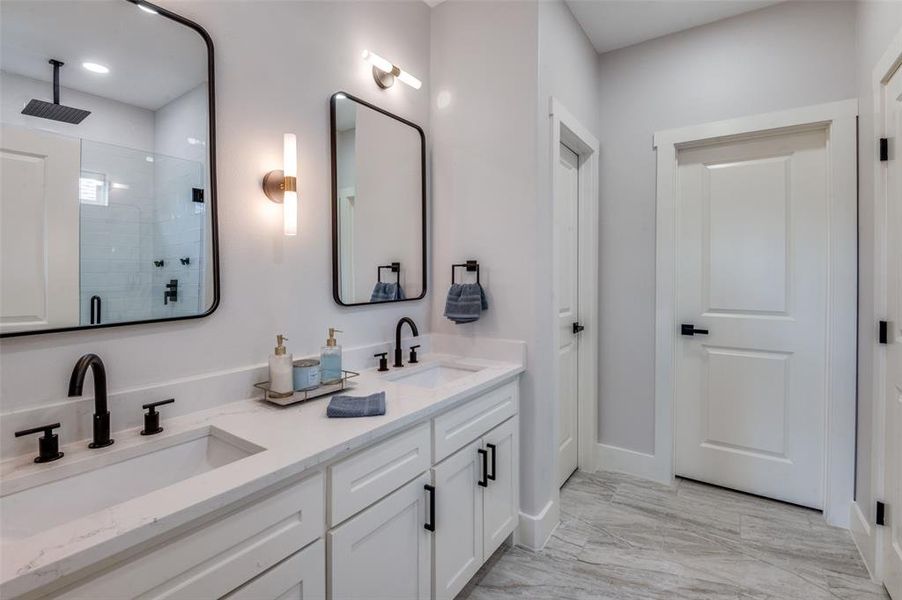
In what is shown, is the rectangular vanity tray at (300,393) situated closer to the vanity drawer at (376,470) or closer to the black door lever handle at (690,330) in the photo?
the vanity drawer at (376,470)

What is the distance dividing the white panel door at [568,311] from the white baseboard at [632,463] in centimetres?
19

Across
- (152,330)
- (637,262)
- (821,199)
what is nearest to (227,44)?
(152,330)

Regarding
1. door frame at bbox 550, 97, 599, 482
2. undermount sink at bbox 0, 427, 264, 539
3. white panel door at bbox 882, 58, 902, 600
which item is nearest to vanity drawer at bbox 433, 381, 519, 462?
undermount sink at bbox 0, 427, 264, 539

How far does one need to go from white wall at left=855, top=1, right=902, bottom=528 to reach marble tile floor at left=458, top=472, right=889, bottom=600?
0.90ft

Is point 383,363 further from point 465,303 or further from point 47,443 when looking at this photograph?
point 47,443

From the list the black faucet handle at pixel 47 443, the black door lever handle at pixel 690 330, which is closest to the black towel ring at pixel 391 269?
the black faucet handle at pixel 47 443

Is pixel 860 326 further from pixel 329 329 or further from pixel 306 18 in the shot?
pixel 306 18

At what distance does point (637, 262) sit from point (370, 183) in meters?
1.76

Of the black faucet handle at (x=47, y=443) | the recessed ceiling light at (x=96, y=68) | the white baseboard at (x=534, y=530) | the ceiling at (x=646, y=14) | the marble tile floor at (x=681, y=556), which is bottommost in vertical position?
the marble tile floor at (x=681, y=556)

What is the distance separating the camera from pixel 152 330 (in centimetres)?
123

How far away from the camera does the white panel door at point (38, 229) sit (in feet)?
3.20

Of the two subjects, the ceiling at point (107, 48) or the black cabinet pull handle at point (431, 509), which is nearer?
the ceiling at point (107, 48)

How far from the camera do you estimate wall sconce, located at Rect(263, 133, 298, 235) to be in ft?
4.78

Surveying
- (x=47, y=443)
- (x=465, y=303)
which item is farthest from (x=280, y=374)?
(x=465, y=303)
